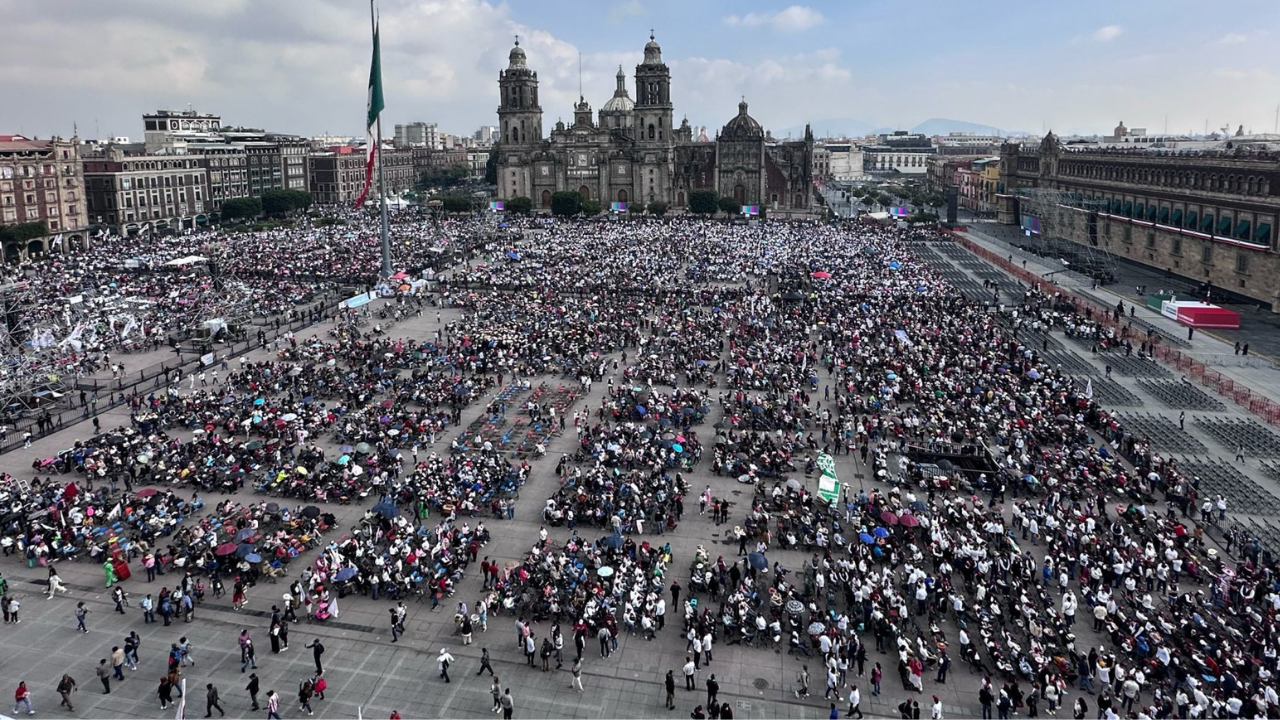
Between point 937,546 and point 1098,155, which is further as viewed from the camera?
point 1098,155

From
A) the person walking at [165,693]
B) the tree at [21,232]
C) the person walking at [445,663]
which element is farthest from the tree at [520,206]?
the person walking at [165,693]

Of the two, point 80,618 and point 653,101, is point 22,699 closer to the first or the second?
point 80,618

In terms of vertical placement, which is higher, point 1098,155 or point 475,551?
point 1098,155

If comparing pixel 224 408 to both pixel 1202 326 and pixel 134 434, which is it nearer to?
pixel 134 434

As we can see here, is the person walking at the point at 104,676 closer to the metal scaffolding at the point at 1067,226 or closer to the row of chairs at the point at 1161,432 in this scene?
the row of chairs at the point at 1161,432

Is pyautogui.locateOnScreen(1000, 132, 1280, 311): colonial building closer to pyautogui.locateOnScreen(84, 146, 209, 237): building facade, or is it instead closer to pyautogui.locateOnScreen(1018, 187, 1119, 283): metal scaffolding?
pyautogui.locateOnScreen(1018, 187, 1119, 283): metal scaffolding

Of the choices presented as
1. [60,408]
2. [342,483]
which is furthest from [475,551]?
[60,408]
